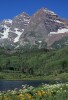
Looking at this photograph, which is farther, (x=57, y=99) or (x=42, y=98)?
(x=42, y=98)

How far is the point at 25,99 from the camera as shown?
1444 centimetres

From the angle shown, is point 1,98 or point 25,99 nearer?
point 25,99

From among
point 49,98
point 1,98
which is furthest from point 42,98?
point 1,98

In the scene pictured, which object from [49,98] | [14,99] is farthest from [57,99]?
[14,99]

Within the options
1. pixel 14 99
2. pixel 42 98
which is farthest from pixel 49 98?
pixel 14 99

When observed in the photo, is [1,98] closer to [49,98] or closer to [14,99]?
[14,99]

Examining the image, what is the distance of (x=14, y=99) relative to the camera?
51.0ft

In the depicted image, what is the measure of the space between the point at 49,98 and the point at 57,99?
0.65m

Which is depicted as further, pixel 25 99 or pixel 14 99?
pixel 14 99

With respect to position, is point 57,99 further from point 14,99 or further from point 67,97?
point 14,99

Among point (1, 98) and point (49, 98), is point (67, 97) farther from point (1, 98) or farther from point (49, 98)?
point (1, 98)

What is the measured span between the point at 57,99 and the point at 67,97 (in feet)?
2.93

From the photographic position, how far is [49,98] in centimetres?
1496

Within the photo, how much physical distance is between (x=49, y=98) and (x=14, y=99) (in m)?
1.79
